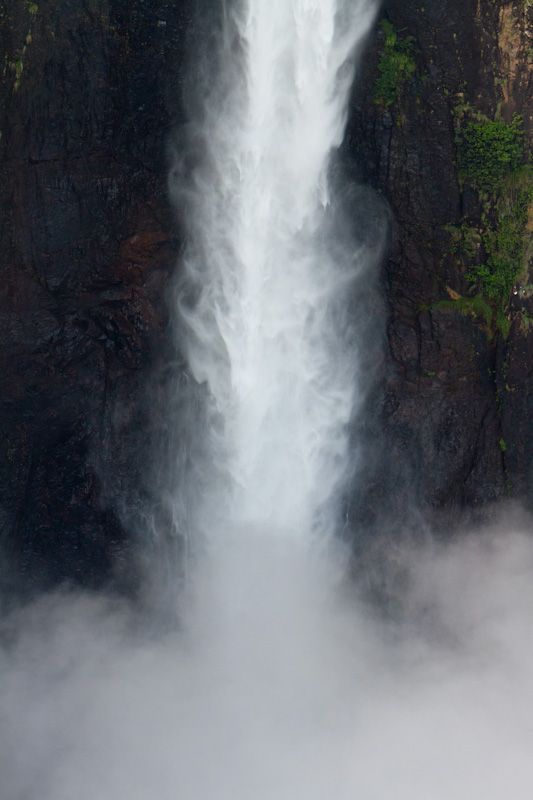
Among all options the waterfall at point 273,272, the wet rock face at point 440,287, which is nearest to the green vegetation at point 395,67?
the wet rock face at point 440,287

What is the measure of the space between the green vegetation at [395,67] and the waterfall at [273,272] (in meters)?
0.34

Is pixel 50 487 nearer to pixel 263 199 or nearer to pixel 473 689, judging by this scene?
pixel 263 199

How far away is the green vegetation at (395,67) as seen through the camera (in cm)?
1054

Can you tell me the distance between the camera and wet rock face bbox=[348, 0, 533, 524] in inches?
415

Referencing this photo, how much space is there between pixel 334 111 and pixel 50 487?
5251 millimetres

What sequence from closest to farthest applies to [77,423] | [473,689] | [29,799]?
[29,799]
[473,689]
[77,423]

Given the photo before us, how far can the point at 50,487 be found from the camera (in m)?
10.9

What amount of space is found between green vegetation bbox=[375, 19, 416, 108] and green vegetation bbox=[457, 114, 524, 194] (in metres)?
0.85

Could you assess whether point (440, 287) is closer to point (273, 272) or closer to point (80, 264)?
point (273, 272)

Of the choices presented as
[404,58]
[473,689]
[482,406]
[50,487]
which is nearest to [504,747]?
[473,689]

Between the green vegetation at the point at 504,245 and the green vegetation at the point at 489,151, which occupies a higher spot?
the green vegetation at the point at 489,151

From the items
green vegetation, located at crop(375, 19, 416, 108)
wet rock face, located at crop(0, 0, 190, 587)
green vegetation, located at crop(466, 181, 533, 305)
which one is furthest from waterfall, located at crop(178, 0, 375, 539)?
green vegetation, located at crop(466, 181, 533, 305)

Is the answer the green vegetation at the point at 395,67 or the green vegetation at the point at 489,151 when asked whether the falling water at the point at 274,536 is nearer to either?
the green vegetation at the point at 395,67

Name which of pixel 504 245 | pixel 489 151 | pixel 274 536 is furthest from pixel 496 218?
pixel 274 536
